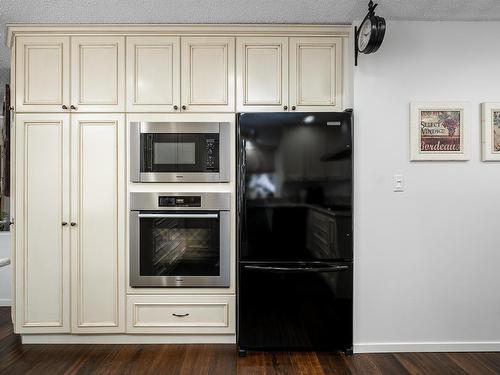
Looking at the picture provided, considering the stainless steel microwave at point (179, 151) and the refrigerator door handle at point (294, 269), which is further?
the stainless steel microwave at point (179, 151)

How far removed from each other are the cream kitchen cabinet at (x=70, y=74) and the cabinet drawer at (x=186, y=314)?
1.45 meters

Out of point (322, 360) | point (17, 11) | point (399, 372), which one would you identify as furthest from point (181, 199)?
point (399, 372)

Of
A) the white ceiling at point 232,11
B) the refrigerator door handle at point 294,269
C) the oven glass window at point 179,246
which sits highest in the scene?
the white ceiling at point 232,11

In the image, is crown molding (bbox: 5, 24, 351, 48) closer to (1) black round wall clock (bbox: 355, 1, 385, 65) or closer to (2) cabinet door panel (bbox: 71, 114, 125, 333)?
(1) black round wall clock (bbox: 355, 1, 385, 65)

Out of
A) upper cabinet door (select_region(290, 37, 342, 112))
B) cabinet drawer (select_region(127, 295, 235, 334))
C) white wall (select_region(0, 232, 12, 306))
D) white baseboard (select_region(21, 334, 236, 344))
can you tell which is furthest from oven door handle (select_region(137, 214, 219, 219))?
white wall (select_region(0, 232, 12, 306))

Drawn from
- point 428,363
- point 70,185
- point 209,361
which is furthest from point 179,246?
point 428,363

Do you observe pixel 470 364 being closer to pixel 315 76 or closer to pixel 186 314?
pixel 186 314

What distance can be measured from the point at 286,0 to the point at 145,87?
1.15 m

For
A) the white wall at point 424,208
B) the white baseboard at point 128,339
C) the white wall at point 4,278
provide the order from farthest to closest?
1. the white wall at point 4,278
2. the white baseboard at point 128,339
3. the white wall at point 424,208

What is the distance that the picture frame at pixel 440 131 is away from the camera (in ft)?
7.82

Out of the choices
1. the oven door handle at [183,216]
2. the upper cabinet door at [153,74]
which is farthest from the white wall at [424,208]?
the upper cabinet door at [153,74]

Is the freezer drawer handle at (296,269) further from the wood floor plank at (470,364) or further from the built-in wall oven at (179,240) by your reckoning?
the wood floor plank at (470,364)

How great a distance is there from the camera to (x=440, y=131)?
94.0 inches

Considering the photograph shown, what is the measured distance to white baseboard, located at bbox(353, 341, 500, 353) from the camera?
2.40 meters
